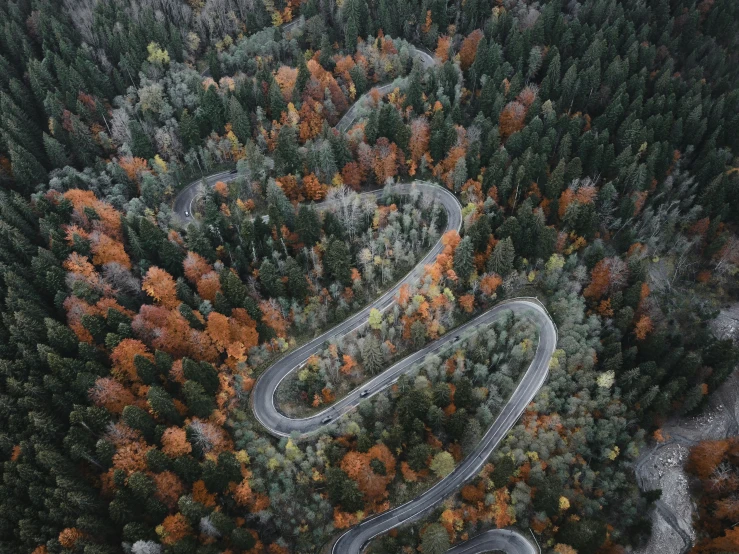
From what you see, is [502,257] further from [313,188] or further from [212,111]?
[212,111]

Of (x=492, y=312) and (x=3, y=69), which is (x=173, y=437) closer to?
(x=492, y=312)

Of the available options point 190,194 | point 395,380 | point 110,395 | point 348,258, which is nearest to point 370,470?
point 395,380

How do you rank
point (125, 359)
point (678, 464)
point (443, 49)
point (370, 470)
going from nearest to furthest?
point (370, 470), point (125, 359), point (678, 464), point (443, 49)

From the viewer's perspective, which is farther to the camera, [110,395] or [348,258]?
[348,258]

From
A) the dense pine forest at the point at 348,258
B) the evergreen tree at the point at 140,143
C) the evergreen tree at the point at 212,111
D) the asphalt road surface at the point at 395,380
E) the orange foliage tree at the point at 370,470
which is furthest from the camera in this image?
the evergreen tree at the point at 212,111

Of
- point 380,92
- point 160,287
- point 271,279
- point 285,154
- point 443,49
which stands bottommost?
point 271,279

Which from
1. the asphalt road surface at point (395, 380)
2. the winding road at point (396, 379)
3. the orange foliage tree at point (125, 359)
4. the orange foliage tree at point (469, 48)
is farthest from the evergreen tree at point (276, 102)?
the orange foliage tree at point (125, 359)

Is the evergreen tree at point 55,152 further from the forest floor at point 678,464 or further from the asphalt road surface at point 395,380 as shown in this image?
the forest floor at point 678,464
